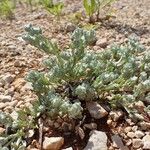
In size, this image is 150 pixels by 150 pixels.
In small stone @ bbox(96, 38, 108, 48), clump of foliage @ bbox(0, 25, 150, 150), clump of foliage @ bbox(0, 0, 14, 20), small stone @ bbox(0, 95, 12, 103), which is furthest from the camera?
clump of foliage @ bbox(0, 0, 14, 20)

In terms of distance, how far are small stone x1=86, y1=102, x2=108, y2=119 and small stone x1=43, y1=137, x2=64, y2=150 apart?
33 centimetres

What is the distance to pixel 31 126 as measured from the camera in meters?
2.93

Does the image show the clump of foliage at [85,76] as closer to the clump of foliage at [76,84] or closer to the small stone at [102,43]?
the clump of foliage at [76,84]

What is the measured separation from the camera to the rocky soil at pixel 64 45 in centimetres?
289

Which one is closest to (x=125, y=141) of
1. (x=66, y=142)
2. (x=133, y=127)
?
(x=133, y=127)

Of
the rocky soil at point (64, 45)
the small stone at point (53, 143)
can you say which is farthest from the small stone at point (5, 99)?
the small stone at point (53, 143)

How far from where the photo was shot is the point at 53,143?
2.82 metres

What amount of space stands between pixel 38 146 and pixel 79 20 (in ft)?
7.76

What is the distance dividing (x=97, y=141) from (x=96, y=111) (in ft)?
0.89

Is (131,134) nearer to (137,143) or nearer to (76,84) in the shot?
(137,143)

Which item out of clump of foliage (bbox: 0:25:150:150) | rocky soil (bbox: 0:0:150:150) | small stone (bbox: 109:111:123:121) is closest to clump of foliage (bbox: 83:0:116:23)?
rocky soil (bbox: 0:0:150:150)

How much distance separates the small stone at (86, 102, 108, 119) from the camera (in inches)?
120

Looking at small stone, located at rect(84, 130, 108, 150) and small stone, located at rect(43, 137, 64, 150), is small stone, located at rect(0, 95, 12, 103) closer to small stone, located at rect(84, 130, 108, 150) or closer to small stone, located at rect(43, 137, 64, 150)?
small stone, located at rect(43, 137, 64, 150)

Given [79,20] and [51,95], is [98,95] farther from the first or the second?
[79,20]
